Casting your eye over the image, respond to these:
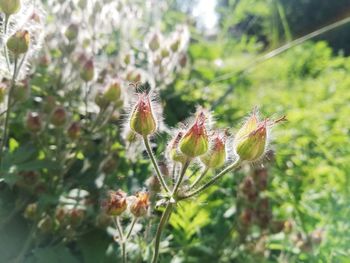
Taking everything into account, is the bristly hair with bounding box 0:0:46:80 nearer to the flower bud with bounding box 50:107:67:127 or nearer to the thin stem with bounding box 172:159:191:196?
the flower bud with bounding box 50:107:67:127

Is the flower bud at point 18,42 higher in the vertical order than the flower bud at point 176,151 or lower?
higher

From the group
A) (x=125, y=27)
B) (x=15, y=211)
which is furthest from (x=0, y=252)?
(x=125, y=27)

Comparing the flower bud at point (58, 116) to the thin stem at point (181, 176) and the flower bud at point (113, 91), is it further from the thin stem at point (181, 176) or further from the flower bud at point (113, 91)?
the thin stem at point (181, 176)

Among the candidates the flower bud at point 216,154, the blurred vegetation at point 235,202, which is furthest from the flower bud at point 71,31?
the flower bud at point 216,154

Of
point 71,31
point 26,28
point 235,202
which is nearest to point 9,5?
point 26,28

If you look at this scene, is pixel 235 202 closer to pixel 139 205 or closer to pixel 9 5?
pixel 139 205

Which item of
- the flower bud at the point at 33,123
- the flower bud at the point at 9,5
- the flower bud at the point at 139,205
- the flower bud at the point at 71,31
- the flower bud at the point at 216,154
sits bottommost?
the flower bud at the point at 139,205

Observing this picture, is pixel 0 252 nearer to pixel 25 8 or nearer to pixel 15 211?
pixel 15 211
